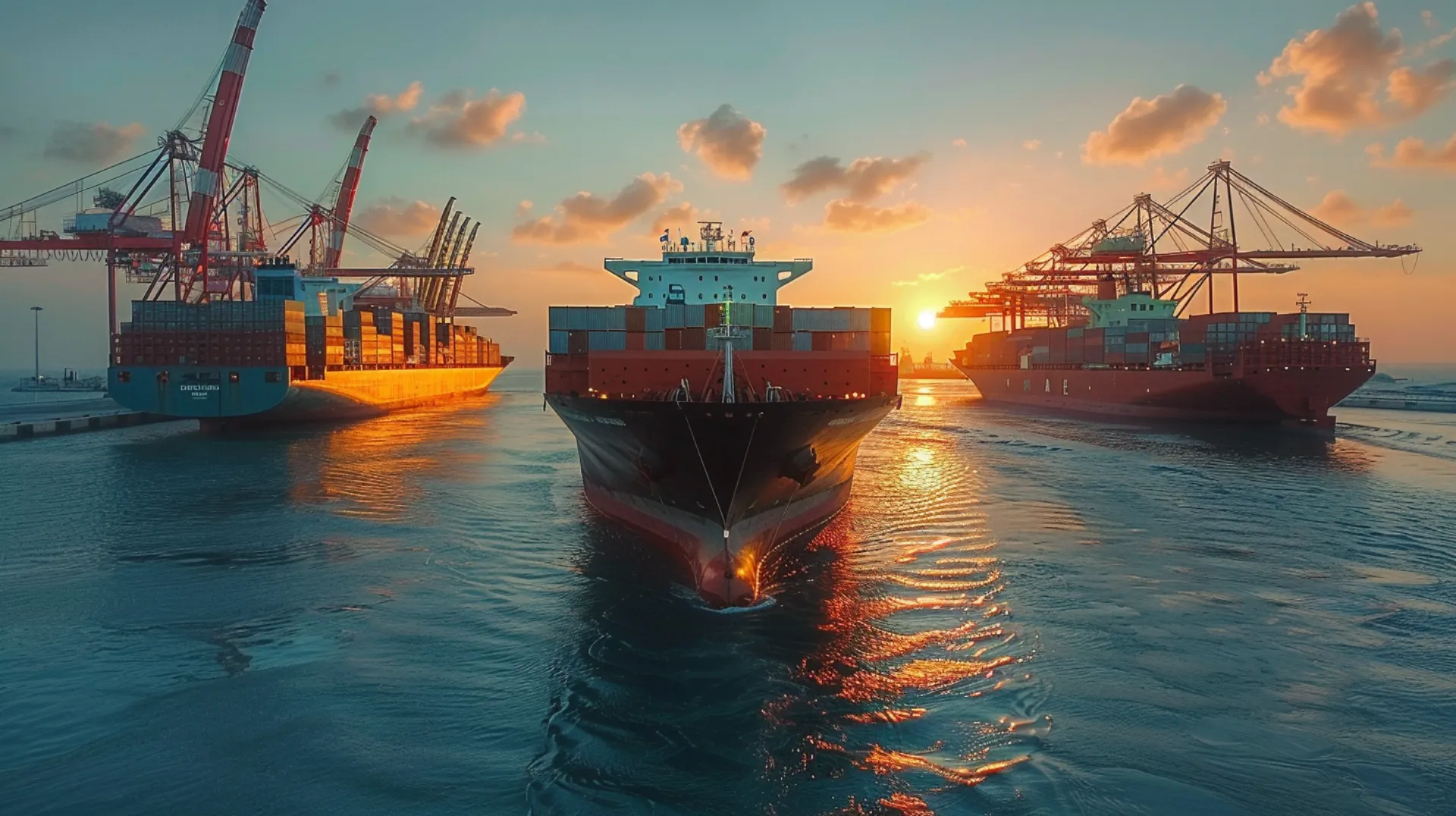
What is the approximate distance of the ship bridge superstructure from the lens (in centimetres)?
2636

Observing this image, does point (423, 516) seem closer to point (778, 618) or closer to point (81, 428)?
point (778, 618)

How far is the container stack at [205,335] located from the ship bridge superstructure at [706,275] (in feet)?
84.9

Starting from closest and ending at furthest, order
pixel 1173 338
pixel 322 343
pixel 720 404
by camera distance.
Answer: pixel 720 404
pixel 322 343
pixel 1173 338

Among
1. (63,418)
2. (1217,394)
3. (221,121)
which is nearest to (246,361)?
(63,418)

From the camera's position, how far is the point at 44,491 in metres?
24.6

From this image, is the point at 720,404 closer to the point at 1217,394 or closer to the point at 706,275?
the point at 706,275

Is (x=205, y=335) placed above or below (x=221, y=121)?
below

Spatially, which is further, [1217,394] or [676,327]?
[1217,394]

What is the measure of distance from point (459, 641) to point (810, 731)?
19.5 feet

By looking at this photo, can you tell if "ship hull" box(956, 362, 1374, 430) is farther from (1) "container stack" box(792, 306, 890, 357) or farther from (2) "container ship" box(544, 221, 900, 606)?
(1) "container stack" box(792, 306, 890, 357)

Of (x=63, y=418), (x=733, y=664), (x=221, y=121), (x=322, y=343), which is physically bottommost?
(x=733, y=664)

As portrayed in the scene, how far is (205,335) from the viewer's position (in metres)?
41.6

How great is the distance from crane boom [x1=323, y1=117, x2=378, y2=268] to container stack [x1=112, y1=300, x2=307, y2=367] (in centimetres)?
4076

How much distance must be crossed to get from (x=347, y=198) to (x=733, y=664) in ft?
289
